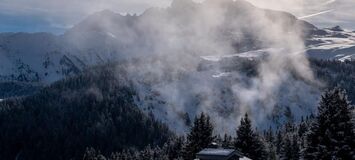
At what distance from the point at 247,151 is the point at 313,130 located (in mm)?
36116

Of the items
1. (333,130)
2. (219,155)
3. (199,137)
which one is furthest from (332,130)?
(199,137)

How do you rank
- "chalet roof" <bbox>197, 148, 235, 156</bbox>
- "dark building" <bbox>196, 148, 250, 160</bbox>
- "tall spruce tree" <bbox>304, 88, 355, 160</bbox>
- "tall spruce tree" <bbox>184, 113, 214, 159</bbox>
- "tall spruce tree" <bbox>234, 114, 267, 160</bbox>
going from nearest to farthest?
"tall spruce tree" <bbox>304, 88, 355, 160</bbox>
"dark building" <bbox>196, 148, 250, 160</bbox>
"chalet roof" <bbox>197, 148, 235, 156</bbox>
"tall spruce tree" <bbox>234, 114, 267, 160</bbox>
"tall spruce tree" <bbox>184, 113, 214, 159</bbox>

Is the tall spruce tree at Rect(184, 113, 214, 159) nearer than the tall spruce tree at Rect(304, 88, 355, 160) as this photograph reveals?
No

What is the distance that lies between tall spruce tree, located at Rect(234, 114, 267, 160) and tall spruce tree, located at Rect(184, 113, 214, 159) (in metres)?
3.89

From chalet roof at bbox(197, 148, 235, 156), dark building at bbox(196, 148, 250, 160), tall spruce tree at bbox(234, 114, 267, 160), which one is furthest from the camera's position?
tall spruce tree at bbox(234, 114, 267, 160)

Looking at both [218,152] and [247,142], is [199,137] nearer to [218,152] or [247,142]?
[247,142]

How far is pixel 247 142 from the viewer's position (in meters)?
78.3

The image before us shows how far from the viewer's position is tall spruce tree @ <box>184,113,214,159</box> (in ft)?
259

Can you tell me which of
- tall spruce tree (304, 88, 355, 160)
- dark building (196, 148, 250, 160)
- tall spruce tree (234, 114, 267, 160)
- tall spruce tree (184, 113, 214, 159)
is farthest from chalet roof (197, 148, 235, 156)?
tall spruce tree (304, 88, 355, 160)

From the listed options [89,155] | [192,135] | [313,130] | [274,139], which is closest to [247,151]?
[192,135]

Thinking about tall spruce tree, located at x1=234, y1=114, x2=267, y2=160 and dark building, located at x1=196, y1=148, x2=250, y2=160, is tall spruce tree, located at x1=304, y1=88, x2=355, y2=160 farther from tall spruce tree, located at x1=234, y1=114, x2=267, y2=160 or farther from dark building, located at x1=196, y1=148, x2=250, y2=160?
tall spruce tree, located at x1=234, y1=114, x2=267, y2=160

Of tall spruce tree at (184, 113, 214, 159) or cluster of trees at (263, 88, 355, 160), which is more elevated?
cluster of trees at (263, 88, 355, 160)

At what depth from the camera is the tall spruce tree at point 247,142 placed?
7781cm

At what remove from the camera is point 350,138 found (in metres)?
41.3
